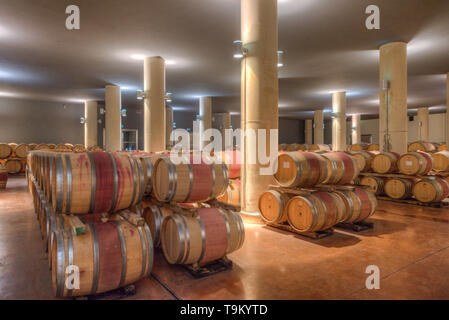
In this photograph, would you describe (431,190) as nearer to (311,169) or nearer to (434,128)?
(311,169)

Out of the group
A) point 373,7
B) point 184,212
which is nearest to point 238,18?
point 373,7

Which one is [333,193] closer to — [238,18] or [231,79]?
[238,18]

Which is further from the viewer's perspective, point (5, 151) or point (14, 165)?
point (14, 165)

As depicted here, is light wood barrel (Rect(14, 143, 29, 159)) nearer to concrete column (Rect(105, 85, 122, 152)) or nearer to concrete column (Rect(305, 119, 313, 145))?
concrete column (Rect(105, 85, 122, 152))

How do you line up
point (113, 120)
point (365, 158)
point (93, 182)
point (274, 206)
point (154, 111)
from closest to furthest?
point (93, 182) → point (274, 206) → point (365, 158) → point (154, 111) → point (113, 120)

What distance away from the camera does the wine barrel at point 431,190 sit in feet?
24.9

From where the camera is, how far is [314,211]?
4.73 metres

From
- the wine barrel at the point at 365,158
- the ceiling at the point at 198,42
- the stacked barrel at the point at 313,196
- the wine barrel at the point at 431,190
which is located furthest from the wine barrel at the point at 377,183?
the ceiling at the point at 198,42

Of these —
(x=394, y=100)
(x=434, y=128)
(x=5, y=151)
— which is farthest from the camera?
(x=434, y=128)

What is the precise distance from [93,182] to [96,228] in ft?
1.56

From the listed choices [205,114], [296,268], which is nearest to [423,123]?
[205,114]

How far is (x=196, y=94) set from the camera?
68.9 ft

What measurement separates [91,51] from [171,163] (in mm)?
9574

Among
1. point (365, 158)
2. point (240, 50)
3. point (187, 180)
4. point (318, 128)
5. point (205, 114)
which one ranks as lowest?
point (187, 180)
